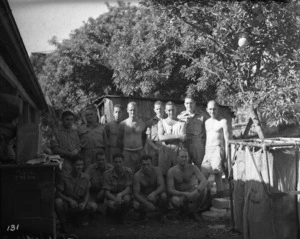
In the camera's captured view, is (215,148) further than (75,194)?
Yes

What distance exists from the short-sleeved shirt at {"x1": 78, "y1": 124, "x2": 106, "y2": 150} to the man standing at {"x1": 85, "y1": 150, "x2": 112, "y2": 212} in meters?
0.60

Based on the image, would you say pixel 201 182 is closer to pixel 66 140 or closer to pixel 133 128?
pixel 133 128

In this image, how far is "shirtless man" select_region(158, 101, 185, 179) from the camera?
21.7 feet

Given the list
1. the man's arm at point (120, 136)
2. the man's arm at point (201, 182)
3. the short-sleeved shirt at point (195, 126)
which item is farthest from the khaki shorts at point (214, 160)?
the man's arm at point (120, 136)

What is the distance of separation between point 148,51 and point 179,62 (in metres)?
0.89

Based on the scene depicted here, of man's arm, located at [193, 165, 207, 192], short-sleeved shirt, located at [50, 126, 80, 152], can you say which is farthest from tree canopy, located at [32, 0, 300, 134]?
short-sleeved shirt, located at [50, 126, 80, 152]

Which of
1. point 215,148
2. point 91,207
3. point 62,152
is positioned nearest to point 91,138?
point 62,152

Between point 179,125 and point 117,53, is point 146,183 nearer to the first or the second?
point 179,125

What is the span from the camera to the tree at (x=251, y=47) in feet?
25.5

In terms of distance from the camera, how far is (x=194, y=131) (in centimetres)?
704

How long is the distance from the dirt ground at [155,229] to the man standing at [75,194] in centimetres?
23

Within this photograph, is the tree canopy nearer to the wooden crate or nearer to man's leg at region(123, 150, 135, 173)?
Result: man's leg at region(123, 150, 135, 173)

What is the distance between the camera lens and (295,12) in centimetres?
788

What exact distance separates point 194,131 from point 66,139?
85.4 inches
